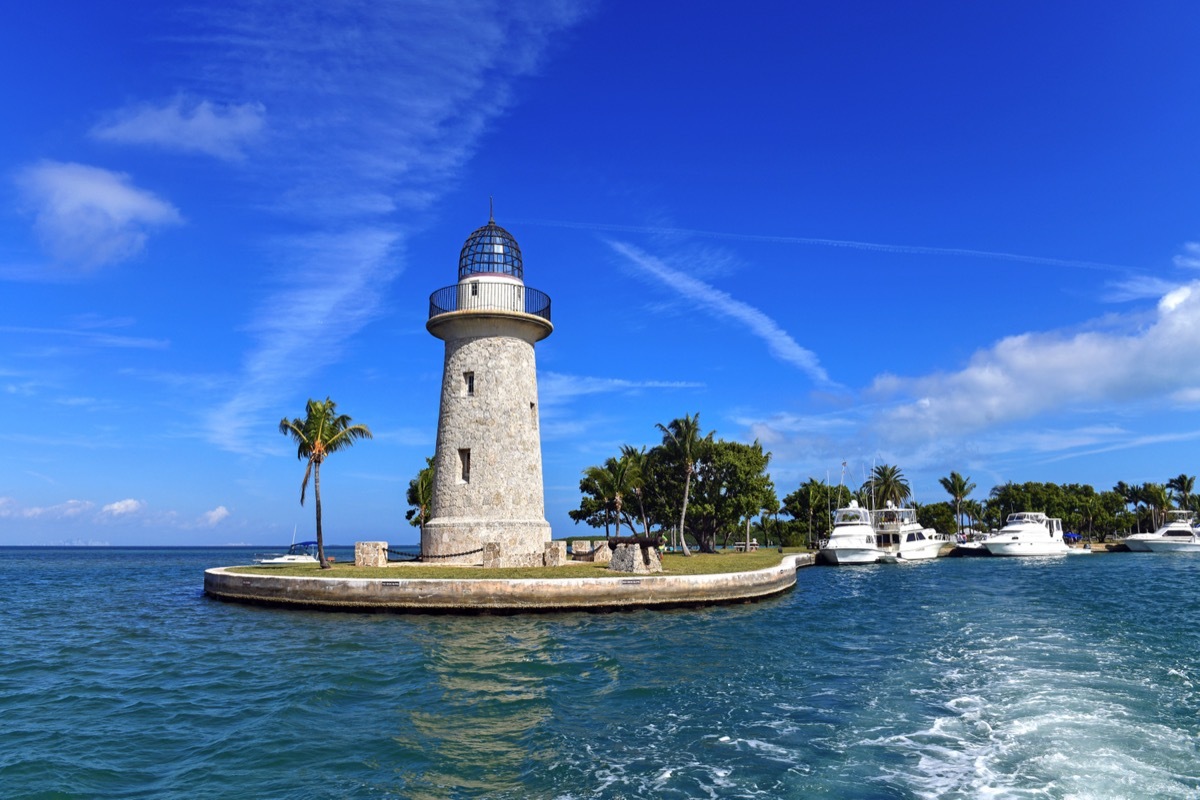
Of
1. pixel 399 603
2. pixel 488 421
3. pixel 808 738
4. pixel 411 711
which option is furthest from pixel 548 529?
pixel 808 738

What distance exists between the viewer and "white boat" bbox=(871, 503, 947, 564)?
6500 centimetres

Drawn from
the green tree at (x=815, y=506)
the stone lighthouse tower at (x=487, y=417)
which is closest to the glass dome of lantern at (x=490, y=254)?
the stone lighthouse tower at (x=487, y=417)

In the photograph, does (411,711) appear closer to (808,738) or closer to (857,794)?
(808,738)

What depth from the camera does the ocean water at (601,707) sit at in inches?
370

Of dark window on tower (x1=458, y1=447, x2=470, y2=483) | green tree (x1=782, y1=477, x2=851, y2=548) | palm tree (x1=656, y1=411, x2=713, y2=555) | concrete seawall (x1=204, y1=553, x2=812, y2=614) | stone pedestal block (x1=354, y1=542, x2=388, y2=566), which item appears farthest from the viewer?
green tree (x1=782, y1=477, x2=851, y2=548)

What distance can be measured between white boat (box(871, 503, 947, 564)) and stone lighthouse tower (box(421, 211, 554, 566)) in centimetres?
3983

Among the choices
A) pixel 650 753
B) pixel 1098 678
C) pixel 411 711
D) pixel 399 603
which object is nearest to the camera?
pixel 650 753

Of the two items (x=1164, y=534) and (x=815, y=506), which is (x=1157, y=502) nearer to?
(x=1164, y=534)

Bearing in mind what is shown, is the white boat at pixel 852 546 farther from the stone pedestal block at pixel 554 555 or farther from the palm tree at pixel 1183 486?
the palm tree at pixel 1183 486

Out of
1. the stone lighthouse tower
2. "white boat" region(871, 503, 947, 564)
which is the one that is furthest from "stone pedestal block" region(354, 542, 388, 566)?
"white boat" region(871, 503, 947, 564)

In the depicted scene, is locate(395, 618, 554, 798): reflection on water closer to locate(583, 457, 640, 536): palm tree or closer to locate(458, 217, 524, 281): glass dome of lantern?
A: locate(458, 217, 524, 281): glass dome of lantern

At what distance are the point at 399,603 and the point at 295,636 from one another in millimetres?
4403

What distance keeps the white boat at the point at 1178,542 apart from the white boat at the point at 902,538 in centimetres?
2886

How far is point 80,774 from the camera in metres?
9.70
